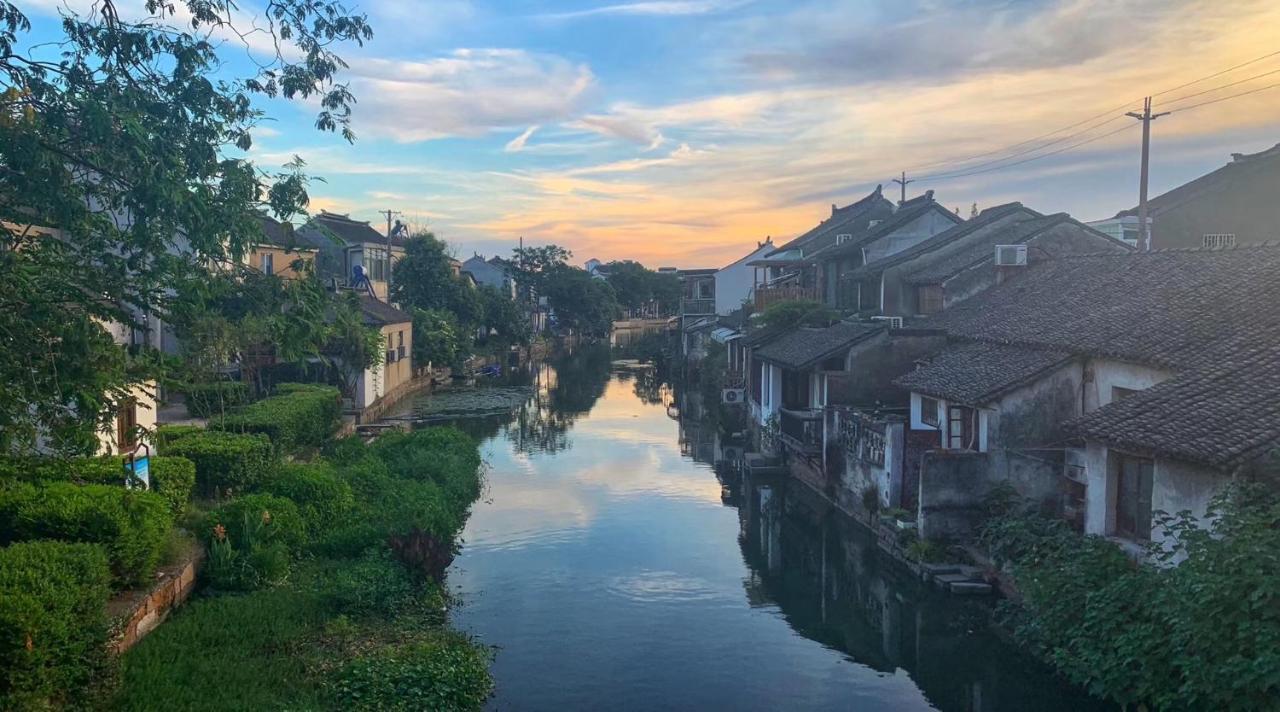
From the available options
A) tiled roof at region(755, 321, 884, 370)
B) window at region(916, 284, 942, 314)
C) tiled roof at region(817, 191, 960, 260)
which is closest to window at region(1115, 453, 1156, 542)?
tiled roof at region(755, 321, 884, 370)

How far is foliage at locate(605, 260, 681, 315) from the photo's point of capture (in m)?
111

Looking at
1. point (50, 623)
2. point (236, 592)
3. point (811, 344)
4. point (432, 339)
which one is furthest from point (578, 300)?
point (50, 623)

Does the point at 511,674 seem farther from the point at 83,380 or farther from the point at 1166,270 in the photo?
the point at 1166,270

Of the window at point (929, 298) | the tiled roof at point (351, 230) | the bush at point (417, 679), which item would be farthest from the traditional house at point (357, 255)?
the bush at point (417, 679)

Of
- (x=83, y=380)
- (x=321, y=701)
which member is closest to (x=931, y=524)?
(x=321, y=701)

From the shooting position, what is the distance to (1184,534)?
408 inches

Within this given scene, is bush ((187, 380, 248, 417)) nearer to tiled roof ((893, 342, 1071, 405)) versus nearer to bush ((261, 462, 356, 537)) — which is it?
bush ((261, 462, 356, 537))

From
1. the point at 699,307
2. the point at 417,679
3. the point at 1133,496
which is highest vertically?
the point at 699,307

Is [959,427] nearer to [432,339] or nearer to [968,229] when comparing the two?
[968,229]

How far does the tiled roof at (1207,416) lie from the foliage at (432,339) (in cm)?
3789

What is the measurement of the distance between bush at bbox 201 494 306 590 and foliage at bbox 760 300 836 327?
2078 cm

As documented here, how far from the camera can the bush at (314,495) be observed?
17016 millimetres

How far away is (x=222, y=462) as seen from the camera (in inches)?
687

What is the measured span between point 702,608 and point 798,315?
18.8 meters
